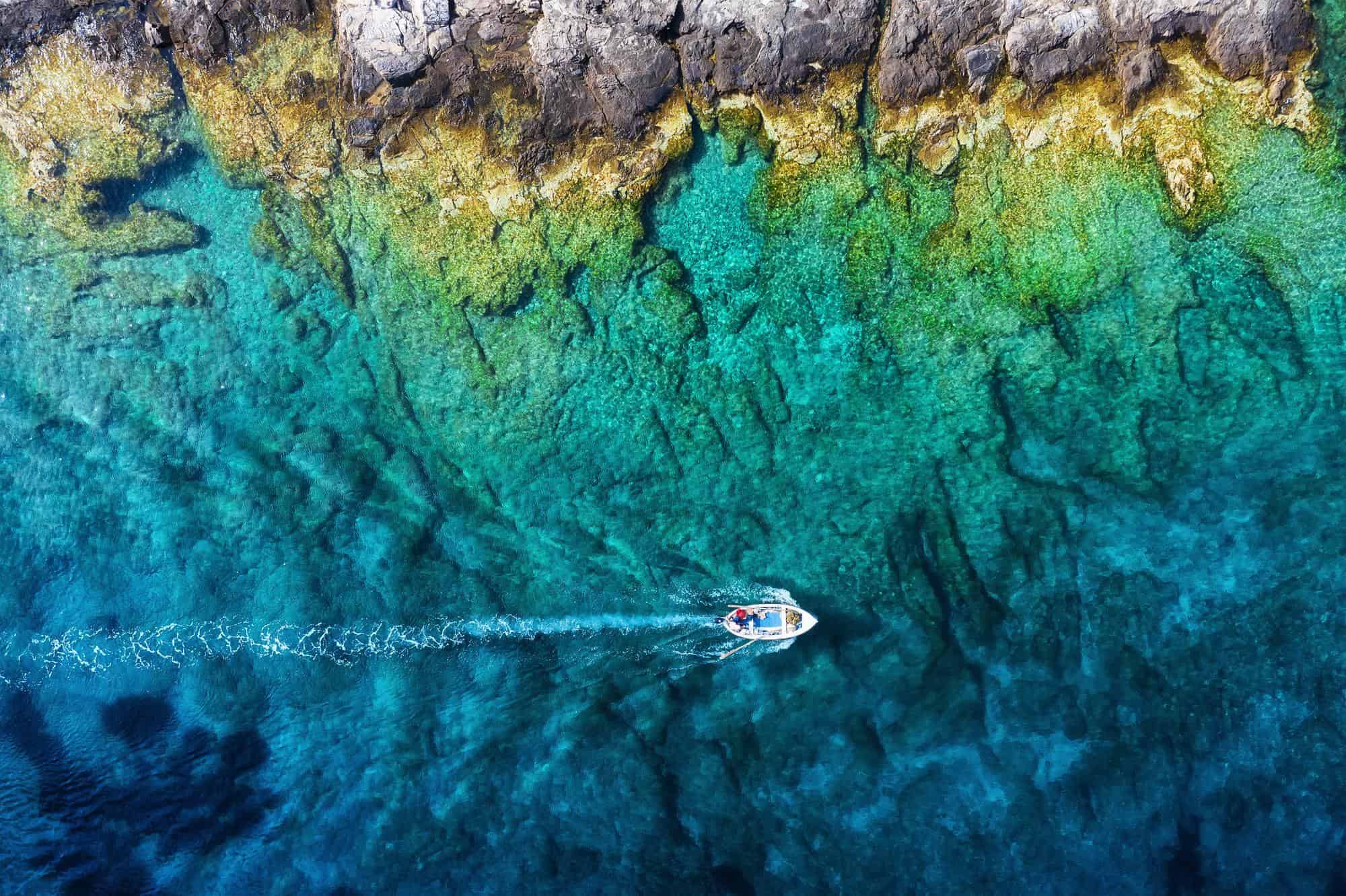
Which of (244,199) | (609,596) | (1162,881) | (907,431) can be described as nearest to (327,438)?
(244,199)

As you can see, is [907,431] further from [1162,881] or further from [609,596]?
[1162,881]

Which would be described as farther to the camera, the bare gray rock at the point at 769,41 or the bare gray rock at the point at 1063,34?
the bare gray rock at the point at 769,41

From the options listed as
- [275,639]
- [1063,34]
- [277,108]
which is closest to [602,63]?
[277,108]

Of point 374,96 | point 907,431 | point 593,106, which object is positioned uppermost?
point 374,96

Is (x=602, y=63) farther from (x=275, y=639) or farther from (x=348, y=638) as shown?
(x=275, y=639)

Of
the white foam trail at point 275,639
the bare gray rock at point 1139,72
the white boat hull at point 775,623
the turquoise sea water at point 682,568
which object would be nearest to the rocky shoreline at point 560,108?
the bare gray rock at point 1139,72

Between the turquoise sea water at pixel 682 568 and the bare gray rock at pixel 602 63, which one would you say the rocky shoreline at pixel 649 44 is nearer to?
the bare gray rock at pixel 602 63
